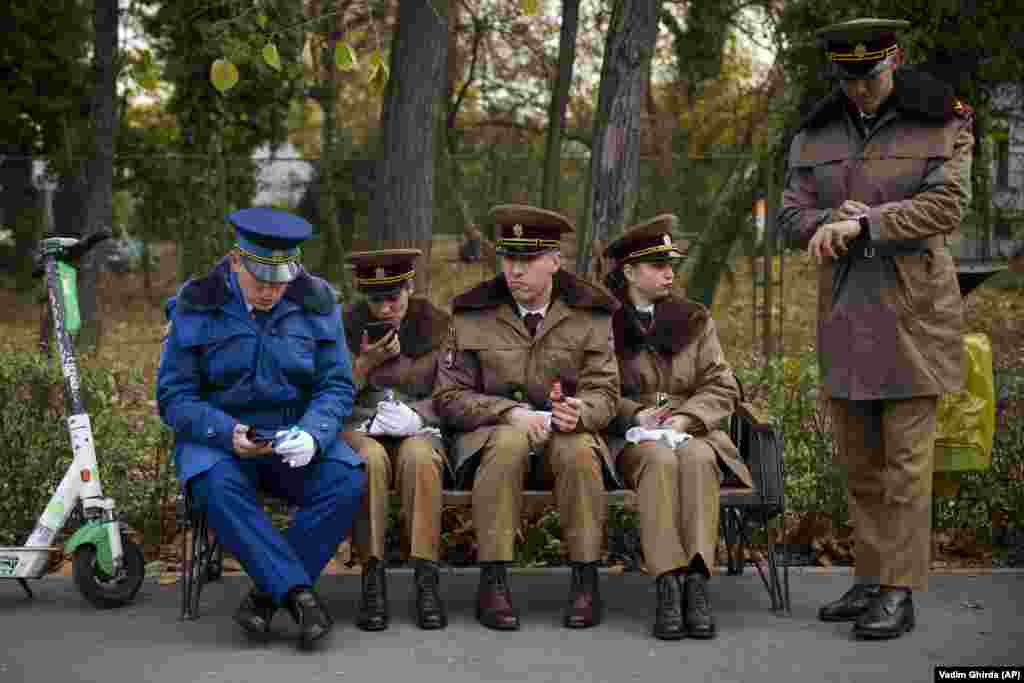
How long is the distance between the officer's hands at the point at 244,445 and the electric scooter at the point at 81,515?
75 centimetres

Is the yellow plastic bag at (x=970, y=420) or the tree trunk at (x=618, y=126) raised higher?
the tree trunk at (x=618, y=126)

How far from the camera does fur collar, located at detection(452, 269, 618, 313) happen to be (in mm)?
6215

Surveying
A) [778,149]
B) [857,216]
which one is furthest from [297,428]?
[778,149]

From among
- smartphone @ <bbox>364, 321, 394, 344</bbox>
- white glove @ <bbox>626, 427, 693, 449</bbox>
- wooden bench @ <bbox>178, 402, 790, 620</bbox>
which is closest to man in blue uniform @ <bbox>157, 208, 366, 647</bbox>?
wooden bench @ <bbox>178, 402, 790, 620</bbox>

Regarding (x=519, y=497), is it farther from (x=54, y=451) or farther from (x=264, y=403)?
(x=54, y=451)

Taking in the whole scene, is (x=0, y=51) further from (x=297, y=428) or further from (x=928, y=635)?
(x=928, y=635)

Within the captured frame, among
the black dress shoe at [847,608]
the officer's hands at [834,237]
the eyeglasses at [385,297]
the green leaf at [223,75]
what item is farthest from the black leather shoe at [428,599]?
the green leaf at [223,75]

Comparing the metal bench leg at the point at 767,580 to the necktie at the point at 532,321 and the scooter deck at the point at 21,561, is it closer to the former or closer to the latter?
the necktie at the point at 532,321

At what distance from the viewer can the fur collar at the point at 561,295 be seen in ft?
20.4

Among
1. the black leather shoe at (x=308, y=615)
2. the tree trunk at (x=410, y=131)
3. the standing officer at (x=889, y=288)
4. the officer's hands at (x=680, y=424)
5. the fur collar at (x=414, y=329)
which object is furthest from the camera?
the tree trunk at (x=410, y=131)

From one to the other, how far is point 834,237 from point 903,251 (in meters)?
0.31

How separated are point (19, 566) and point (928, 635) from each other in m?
3.72

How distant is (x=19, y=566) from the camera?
5.99 m

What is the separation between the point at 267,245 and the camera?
572 cm
